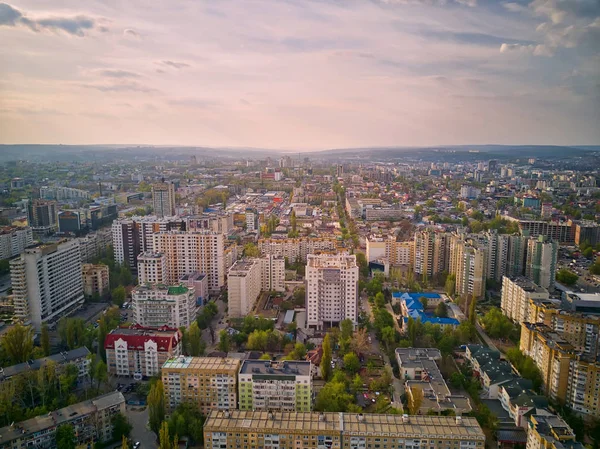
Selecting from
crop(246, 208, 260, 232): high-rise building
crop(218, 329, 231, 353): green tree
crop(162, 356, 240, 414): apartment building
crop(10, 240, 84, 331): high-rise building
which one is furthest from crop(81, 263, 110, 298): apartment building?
crop(246, 208, 260, 232): high-rise building

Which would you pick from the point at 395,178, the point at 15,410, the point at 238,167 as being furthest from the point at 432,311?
the point at 238,167

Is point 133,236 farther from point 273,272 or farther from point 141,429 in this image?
point 141,429

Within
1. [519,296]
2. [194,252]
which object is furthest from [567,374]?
[194,252]

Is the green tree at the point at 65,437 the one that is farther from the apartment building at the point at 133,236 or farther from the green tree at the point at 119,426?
the apartment building at the point at 133,236

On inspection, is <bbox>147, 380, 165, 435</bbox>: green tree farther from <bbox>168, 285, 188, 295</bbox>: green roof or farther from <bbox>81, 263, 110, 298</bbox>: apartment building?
<bbox>81, 263, 110, 298</bbox>: apartment building

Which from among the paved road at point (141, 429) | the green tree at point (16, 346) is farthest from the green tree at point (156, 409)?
the green tree at point (16, 346)
